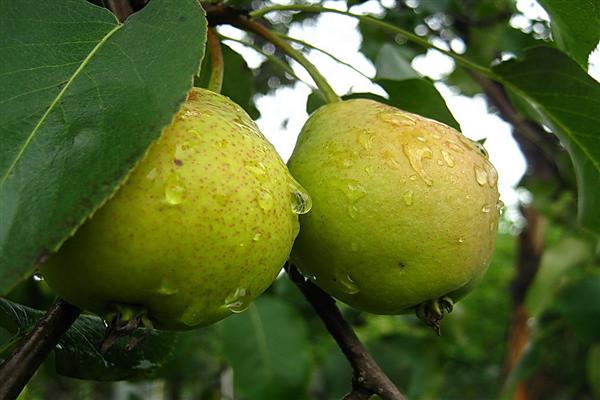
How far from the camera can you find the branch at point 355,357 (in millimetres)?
703

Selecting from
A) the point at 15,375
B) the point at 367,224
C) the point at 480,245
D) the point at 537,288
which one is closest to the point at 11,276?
the point at 15,375

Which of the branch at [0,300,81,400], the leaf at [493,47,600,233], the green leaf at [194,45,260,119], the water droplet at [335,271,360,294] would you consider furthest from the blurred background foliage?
the water droplet at [335,271,360,294]

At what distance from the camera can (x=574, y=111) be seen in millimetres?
902

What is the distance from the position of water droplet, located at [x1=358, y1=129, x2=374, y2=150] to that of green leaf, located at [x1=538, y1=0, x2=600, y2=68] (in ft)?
0.90

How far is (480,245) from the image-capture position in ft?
2.33

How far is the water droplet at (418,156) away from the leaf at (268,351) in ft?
3.75

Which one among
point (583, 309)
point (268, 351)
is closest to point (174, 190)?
point (268, 351)

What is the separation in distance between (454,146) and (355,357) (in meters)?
0.22

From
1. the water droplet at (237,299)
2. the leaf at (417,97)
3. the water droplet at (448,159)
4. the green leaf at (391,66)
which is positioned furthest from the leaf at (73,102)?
the green leaf at (391,66)

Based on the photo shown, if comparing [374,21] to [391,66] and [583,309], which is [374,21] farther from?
[583,309]

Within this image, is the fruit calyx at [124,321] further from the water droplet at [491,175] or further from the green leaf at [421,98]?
the green leaf at [421,98]

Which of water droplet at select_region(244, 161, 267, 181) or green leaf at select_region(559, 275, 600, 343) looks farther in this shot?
green leaf at select_region(559, 275, 600, 343)

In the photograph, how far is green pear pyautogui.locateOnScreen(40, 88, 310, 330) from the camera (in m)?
0.54

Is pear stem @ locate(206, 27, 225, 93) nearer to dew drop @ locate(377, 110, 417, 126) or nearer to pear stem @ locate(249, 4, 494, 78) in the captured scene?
pear stem @ locate(249, 4, 494, 78)
